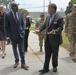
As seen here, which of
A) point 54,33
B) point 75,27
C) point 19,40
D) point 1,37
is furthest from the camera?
point 1,37

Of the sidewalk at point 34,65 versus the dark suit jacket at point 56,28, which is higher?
the dark suit jacket at point 56,28

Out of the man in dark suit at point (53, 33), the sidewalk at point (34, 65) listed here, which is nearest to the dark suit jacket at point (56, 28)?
the man in dark suit at point (53, 33)

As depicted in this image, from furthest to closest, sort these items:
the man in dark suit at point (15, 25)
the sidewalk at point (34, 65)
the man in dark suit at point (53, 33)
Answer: the man in dark suit at point (15, 25) < the sidewalk at point (34, 65) < the man in dark suit at point (53, 33)

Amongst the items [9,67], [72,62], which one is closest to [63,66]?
[72,62]

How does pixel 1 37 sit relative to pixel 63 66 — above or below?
above

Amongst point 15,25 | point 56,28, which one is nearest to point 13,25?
point 15,25

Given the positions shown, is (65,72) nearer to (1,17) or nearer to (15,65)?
(15,65)

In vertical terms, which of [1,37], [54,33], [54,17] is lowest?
[1,37]

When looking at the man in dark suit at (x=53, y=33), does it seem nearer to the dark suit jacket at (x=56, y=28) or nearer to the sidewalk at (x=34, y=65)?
the dark suit jacket at (x=56, y=28)

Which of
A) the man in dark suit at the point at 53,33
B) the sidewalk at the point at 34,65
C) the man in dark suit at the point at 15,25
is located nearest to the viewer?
the man in dark suit at the point at 53,33

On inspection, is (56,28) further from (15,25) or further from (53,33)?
(15,25)

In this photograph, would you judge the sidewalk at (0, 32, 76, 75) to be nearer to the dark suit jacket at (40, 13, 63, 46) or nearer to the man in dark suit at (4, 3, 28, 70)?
the man in dark suit at (4, 3, 28, 70)

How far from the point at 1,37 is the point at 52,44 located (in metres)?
2.96

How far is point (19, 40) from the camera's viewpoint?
7004 mm
